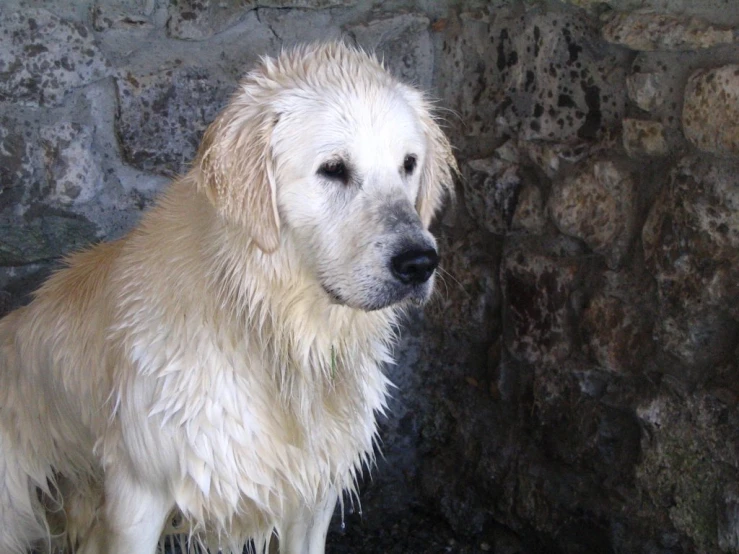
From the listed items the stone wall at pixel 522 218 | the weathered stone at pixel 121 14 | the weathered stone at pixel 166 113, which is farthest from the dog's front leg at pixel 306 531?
the weathered stone at pixel 121 14

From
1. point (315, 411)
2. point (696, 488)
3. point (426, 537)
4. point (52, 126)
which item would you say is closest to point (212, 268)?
point (315, 411)

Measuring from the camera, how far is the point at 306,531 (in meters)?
2.34

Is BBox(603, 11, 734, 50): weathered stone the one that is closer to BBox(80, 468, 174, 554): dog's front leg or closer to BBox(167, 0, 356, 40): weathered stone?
BBox(167, 0, 356, 40): weathered stone

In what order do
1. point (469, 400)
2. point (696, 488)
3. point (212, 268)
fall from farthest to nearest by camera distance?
point (469, 400) → point (696, 488) → point (212, 268)

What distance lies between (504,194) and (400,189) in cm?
80

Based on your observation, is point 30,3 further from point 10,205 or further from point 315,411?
point 315,411

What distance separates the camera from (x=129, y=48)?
269 centimetres

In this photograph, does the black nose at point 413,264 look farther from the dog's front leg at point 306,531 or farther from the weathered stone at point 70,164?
the weathered stone at point 70,164

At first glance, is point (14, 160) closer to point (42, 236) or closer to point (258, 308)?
point (42, 236)

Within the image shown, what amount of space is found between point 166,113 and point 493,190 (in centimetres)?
97

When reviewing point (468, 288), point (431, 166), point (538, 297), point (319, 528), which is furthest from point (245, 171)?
point (468, 288)

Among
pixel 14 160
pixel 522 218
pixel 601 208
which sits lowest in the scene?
pixel 522 218

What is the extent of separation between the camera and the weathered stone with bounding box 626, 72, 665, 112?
2.18 meters

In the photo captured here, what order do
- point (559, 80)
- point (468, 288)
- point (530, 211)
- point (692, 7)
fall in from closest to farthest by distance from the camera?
1. point (692, 7)
2. point (559, 80)
3. point (530, 211)
4. point (468, 288)
